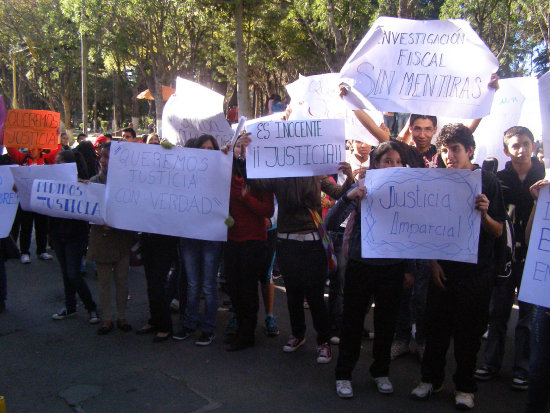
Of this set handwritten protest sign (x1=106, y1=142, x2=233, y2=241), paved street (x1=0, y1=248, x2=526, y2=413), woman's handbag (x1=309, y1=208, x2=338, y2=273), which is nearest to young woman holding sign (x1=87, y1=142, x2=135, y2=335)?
paved street (x1=0, y1=248, x2=526, y2=413)

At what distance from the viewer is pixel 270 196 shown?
14.3ft

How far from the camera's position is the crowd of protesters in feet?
11.2

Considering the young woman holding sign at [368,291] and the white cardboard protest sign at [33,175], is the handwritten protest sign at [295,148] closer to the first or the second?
the young woman holding sign at [368,291]

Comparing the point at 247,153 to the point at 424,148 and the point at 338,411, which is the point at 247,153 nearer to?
the point at 424,148

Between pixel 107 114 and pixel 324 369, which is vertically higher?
pixel 107 114

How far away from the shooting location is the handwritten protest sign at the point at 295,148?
A: 3857mm

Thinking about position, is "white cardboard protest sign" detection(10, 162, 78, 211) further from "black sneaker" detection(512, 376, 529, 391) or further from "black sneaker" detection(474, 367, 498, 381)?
"black sneaker" detection(512, 376, 529, 391)

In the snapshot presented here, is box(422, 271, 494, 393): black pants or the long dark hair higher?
the long dark hair

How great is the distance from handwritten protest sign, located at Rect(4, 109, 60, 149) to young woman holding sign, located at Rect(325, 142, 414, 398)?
185 inches

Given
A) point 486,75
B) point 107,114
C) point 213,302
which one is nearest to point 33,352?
point 213,302

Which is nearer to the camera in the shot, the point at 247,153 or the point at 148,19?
the point at 247,153

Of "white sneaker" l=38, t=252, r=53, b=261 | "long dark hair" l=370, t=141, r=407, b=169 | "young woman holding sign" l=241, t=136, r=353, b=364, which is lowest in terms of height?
"white sneaker" l=38, t=252, r=53, b=261

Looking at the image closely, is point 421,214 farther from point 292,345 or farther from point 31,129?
point 31,129

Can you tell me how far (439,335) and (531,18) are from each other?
22653mm
